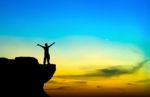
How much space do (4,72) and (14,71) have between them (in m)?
1.15

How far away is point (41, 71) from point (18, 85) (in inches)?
124

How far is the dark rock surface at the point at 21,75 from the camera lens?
133 ft

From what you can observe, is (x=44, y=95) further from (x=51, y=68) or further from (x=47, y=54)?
(x=47, y=54)

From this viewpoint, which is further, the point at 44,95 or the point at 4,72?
the point at 44,95

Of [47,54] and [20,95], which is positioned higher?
[47,54]

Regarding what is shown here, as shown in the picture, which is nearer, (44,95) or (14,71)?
(14,71)

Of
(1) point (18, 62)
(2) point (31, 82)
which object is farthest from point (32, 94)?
(1) point (18, 62)

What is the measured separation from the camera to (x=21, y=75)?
41.2 metres

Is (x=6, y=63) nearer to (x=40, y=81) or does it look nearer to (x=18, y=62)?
(x=18, y=62)

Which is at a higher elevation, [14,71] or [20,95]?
[14,71]

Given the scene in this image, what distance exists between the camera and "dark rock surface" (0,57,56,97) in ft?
133

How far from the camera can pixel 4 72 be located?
40344 millimetres

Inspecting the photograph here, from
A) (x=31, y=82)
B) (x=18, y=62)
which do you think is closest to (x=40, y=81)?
(x=31, y=82)

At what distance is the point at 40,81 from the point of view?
4347 cm
